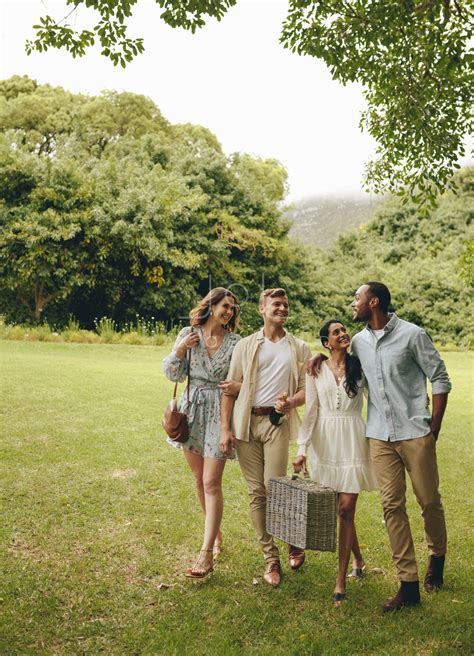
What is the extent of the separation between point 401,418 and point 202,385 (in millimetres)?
1512

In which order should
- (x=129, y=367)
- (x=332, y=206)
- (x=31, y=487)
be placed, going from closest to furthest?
1. (x=31, y=487)
2. (x=129, y=367)
3. (x=332, y=206)

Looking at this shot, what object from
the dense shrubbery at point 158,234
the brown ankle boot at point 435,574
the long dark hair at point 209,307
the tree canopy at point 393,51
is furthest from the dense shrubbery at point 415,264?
the brown ankle boot at point 435,574

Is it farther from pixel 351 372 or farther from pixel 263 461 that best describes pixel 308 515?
pixel 351 372

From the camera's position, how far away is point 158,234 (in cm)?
2200

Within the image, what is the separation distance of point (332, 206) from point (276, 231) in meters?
57.7

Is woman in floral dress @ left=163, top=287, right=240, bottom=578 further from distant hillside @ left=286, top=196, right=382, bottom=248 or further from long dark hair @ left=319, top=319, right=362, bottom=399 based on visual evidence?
distant hillside @ left=286, top=196, right=382, bottom=248

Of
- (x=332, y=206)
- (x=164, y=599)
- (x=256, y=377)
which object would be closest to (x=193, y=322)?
(x=256, y=377)

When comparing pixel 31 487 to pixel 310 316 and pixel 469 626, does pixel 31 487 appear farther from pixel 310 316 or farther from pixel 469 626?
pixel 310 316

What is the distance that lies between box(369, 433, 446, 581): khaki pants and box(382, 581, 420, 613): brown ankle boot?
40 millimetres

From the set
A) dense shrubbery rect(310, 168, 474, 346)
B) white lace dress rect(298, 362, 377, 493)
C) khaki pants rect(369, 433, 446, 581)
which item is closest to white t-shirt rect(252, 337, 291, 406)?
white lace dress rect(298, 362, 377, 493)

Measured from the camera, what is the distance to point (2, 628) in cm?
387

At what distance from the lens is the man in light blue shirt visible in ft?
13.4

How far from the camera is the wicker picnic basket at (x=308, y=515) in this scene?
4004mm

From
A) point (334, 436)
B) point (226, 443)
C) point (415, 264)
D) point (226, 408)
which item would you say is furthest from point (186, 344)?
point (415, 264)
